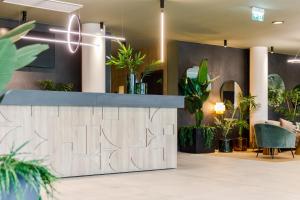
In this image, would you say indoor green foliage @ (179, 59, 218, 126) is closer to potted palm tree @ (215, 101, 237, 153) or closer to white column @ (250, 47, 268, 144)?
potted palm tree @ (215, 101, 237, 153)

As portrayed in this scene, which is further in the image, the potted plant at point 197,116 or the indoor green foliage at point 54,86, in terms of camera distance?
the potted plant at point 197,116

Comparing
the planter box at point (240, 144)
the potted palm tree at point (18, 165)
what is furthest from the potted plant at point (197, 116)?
the potted palm tree at point (18, 165)

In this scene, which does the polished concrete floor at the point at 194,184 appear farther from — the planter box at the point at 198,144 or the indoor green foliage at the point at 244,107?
the indoor green foliage at the point at 244,107

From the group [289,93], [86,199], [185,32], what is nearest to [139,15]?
[185,32]

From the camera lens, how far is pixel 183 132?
34.3 feet

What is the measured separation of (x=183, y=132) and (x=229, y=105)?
5.67 feet

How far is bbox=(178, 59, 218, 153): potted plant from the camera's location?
33.5 feet

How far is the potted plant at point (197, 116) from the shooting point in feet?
33.5

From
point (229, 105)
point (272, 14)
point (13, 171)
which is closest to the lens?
point (13, 171)

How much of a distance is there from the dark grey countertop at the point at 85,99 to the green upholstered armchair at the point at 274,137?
2951 mm

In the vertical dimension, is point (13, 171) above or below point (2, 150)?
above

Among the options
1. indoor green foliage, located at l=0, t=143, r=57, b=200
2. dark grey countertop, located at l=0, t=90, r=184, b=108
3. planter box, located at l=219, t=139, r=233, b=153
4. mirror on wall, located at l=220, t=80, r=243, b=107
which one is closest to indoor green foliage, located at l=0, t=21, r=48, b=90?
indoor green foliage, located at l=0, t=143, r=57, b=200

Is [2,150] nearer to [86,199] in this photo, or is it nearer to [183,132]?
[86,199]

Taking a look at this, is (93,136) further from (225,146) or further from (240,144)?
(240,144)
